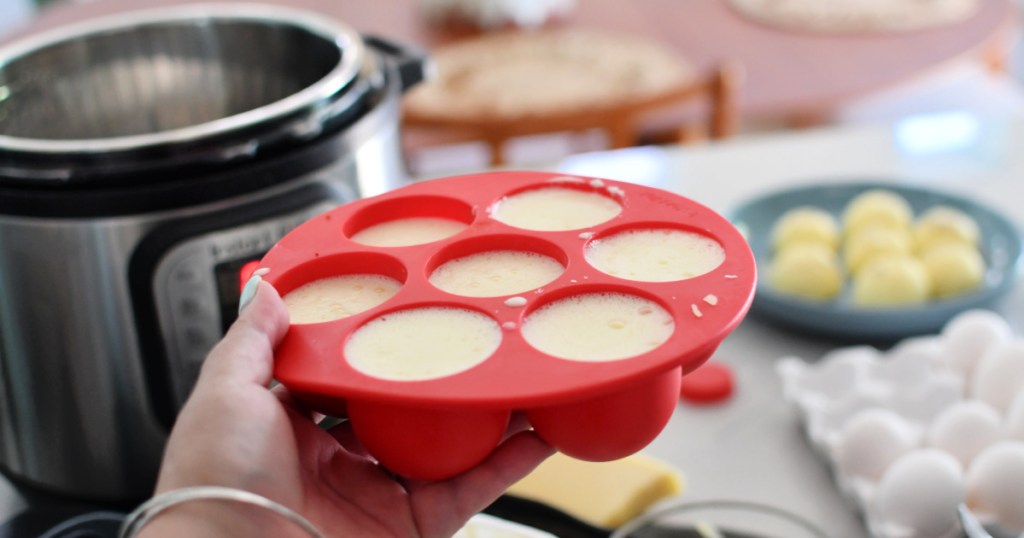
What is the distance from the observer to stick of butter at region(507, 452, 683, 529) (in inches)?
32.8

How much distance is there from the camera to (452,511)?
68cm

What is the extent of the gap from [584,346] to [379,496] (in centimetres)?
21

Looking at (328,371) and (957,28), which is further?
(957,28)

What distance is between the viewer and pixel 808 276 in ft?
3.65

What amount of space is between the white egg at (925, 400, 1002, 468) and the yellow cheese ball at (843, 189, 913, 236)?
39cm

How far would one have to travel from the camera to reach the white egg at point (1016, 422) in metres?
0.82

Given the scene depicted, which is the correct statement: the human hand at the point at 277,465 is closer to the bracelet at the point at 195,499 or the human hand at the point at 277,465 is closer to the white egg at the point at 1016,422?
the bracelet at the point at 195,499

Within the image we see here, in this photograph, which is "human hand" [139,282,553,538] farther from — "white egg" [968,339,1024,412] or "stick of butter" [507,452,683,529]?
"white egg" [968,339,1024,412]

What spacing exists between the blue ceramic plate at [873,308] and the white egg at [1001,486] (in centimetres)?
26

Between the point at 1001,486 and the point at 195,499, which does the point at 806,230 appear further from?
the point at 195,499

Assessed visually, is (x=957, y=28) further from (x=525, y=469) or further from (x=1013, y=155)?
(x=525, y=469)

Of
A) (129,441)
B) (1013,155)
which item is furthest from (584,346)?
(1013,155)

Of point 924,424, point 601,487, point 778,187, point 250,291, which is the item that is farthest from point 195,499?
point 778,187

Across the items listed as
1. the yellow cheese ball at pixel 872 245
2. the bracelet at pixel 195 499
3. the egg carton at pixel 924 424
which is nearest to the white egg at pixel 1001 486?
the egg carton at pixel 924 424
